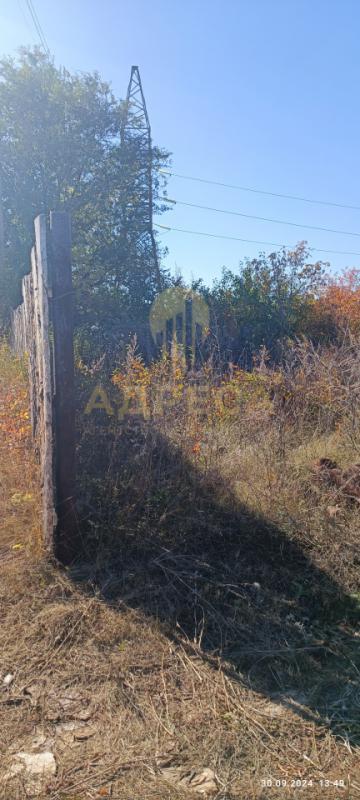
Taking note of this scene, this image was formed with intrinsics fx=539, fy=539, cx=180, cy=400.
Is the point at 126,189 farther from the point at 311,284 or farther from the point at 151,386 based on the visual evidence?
the point at 151,386

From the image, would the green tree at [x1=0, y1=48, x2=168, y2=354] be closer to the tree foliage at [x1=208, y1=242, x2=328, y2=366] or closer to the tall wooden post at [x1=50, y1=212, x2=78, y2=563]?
the tree foliage at [x1=208, y1=242, x2=328, y2=366]

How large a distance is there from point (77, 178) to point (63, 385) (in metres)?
9.43

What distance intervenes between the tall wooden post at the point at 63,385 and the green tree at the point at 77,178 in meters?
7.64

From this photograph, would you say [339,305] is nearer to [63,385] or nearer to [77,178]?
[77,178]

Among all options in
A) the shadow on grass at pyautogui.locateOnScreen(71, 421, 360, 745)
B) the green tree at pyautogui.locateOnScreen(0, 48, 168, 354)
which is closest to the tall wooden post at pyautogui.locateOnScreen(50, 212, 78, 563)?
the shadow on grass at pyautogui.locateOnScreen(71, 421, 360, 745)

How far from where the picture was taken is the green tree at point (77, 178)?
10805 mm

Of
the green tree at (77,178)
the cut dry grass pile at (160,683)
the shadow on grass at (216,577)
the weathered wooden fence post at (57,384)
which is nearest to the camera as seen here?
the cut dry grass pile at (160,683)

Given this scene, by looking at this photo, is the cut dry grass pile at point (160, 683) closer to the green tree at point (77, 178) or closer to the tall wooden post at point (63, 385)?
the tall wooden post at point (63, 385)

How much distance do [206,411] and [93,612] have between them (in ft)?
6.54

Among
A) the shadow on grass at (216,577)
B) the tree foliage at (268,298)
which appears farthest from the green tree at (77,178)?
the shadow on grass at (216,577)

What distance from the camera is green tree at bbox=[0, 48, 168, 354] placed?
10.8m

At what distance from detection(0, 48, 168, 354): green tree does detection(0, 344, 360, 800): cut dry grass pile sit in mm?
8134

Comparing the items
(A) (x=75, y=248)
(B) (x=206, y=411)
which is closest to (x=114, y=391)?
(B) (x=206, y=411)

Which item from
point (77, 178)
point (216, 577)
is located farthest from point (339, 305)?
point (216, 577)
